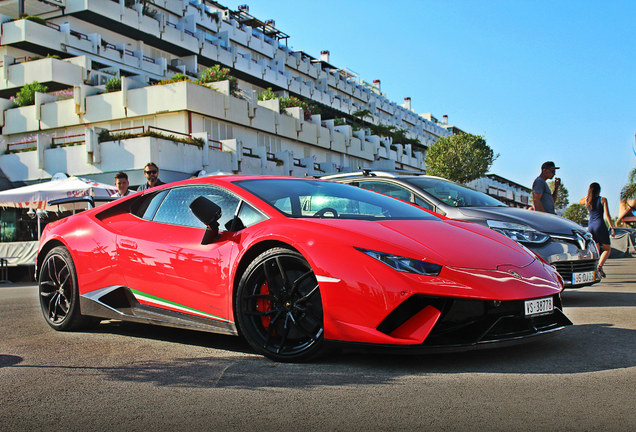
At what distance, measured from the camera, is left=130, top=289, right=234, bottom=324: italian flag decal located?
4.53 metres

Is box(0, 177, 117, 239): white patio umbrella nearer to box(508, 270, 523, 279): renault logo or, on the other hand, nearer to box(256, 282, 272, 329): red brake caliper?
box(256, 282, 272, 329): red brake caliper

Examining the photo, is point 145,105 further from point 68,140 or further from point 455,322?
point 455,322

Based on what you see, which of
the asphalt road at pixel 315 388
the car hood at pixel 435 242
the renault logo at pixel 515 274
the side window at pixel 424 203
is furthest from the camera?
the side window at pixel 424 203

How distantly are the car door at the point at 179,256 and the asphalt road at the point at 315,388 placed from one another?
37cm

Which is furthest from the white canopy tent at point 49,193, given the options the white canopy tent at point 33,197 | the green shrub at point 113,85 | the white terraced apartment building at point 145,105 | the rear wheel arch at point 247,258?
the green shrub at point 113,85

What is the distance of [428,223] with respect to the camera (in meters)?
4.63

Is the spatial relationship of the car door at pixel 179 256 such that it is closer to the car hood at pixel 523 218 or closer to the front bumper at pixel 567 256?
the car hood at pixel 523 218

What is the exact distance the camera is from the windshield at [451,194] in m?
8.00

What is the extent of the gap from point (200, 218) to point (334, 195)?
1.06 metres

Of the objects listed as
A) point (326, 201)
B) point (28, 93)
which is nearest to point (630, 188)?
point (326, 201)

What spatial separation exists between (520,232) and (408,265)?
3.96m

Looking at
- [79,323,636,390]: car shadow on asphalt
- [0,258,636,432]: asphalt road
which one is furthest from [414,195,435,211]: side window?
[79,323,636,390]: car shadow on asphalt

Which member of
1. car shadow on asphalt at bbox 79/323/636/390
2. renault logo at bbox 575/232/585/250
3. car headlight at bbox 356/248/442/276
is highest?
car headlight at bbox 356/248/442/276

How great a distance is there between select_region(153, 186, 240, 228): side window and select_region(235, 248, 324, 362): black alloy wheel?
614 mm
